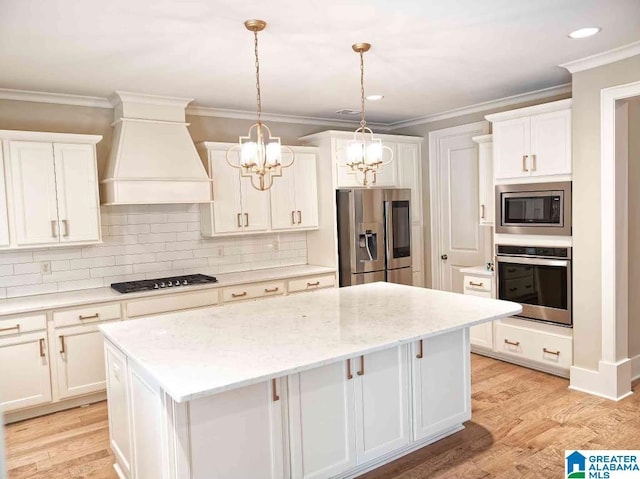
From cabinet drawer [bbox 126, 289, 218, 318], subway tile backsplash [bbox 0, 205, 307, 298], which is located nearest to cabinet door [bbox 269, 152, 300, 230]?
subway tile backsplash [bbox 0, 205, 307, 298]

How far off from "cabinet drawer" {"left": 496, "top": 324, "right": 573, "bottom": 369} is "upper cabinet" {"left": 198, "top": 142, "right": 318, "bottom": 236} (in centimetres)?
219

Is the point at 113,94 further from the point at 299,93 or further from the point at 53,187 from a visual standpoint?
the point at 299,93

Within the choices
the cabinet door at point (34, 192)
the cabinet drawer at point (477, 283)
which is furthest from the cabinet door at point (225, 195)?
the cabinet drawer at point (477, 283)

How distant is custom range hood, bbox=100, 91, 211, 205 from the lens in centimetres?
411

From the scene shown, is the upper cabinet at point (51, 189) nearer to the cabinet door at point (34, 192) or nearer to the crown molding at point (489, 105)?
the cabinet door at point (34, 192)

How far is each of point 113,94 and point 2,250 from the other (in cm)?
152

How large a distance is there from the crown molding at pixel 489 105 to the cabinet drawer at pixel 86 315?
394cm

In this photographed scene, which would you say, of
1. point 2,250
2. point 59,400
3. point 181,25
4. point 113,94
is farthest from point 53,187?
point 181,25

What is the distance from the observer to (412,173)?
582 centimetres

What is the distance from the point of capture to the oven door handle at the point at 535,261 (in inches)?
157

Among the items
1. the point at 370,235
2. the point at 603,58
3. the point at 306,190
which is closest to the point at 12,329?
the point at 306,190

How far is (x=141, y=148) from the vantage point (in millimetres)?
4184

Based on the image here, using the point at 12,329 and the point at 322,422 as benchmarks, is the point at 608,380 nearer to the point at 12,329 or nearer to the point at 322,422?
the point at 322,422

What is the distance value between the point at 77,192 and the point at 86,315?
99 centimetres
